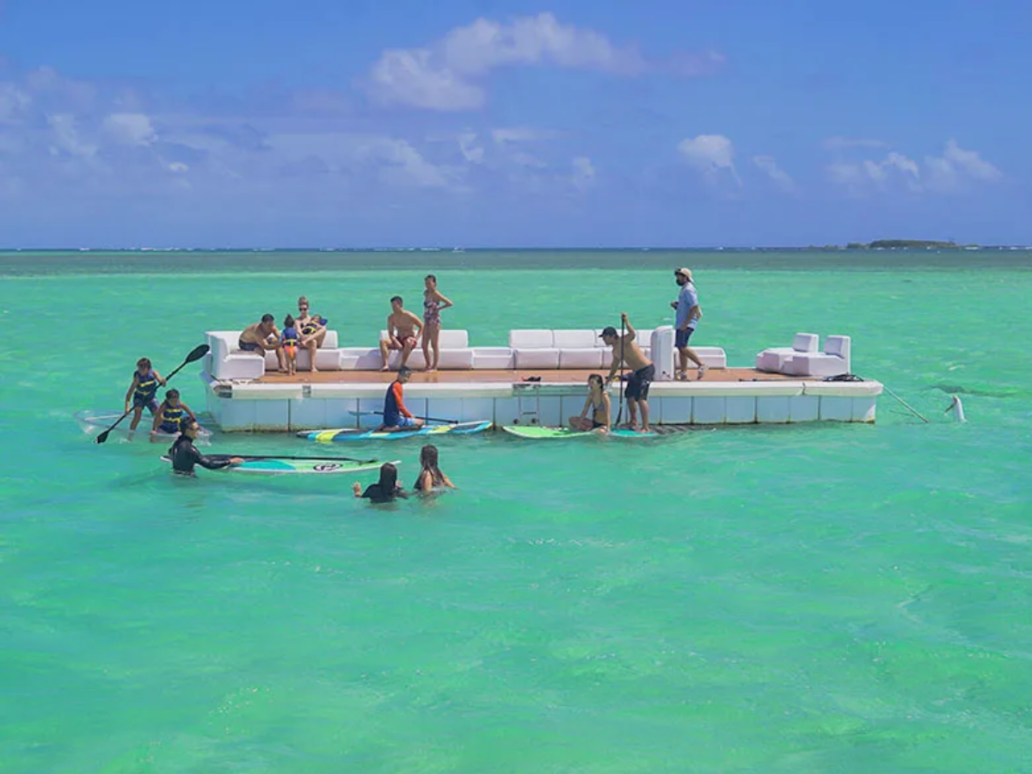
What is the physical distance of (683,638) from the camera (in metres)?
10.4

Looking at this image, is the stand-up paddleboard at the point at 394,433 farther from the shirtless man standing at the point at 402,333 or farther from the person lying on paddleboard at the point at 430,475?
the person lying on paddleboard at the point at 430,475

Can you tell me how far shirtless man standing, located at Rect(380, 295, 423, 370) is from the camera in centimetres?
2020

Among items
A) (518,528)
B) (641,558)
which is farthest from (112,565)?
(641,558)

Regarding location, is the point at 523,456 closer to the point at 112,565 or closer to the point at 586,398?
the point at 586,398

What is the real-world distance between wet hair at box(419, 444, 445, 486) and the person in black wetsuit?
2.66m

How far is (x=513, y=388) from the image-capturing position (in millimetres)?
18609

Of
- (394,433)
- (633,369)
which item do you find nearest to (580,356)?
(633,369)

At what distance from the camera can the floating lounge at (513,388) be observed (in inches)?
720

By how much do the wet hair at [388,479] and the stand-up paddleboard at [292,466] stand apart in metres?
1.25

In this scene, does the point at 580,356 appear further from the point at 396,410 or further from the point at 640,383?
the point at 396,410

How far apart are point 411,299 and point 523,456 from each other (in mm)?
47628

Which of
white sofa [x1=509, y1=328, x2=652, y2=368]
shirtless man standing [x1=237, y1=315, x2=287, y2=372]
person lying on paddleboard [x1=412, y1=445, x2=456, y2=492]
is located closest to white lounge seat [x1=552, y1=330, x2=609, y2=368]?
white sofa [x1=509, y1=328, x2=652, y2=368]

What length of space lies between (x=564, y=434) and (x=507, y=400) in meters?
1.11

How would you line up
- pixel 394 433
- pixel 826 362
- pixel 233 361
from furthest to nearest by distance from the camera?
pixel 826 362
pixel 233 361
pixel 394 433
